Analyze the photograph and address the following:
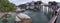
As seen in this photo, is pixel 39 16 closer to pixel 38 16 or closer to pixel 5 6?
pixel 38 16

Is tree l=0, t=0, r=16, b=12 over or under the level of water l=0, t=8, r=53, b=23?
over

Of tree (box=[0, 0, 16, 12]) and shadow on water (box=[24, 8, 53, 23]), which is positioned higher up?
tree (box=[0, 0, 16, 12])

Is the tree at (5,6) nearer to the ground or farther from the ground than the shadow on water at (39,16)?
farther from the ground

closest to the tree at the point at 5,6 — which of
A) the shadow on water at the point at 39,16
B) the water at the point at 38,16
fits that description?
the water at the point at 38,16

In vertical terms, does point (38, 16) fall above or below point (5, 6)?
below

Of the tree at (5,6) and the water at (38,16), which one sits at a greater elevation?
the tree at (5,6)

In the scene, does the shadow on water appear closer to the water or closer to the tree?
the water

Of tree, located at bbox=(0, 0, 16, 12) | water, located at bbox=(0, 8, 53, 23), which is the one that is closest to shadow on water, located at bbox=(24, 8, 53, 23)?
water, located at bbox=(0, 8, 53, 23)

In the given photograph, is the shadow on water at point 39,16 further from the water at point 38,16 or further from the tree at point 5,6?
the tree at point 5,6

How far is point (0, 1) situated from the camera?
1.31 meters

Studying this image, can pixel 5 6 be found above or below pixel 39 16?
above

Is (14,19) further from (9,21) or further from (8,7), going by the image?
(8,7)

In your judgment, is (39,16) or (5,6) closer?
(5,6)

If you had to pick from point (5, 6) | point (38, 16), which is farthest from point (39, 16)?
point (5, 6)
